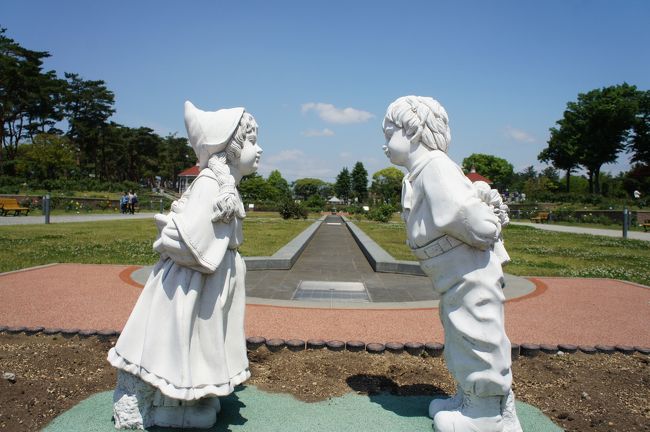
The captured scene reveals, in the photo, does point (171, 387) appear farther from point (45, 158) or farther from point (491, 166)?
point (491, 166)

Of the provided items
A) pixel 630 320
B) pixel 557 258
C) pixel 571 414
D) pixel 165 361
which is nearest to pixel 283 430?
pixel 165 361

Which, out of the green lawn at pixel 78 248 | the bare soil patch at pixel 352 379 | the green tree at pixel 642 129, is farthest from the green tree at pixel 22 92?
the green tree at pixel 642 129

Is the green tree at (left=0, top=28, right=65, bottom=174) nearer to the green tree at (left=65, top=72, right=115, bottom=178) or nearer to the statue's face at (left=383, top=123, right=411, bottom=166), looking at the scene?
the green tree at (left=65, top=72, right=115, bottom=178)

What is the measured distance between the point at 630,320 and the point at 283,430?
619cm

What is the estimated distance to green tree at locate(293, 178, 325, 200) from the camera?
398ft

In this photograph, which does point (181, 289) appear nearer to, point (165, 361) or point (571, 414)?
point (165, 361)

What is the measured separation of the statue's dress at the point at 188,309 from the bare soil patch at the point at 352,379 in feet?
3.46

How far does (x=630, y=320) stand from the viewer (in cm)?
682

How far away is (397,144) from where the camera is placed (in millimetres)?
3062

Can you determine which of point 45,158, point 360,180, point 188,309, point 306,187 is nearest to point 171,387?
point 188,309

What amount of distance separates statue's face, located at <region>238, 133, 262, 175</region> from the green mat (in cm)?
179

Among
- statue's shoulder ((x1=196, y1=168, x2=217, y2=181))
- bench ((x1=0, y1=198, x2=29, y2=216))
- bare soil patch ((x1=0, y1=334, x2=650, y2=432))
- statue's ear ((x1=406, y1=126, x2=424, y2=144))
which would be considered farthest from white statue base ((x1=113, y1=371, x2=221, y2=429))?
bench ((x1=0, y1=198, x2=29, y2=216))

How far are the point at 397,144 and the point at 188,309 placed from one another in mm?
1747

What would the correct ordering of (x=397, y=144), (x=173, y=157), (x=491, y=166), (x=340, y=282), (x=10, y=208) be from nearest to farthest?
1. (x=397, y=144)
2. (x=340, y=282)
3. (x=10, y=208)
4. (x=173, y=157)
5. (x=491, y=166)
